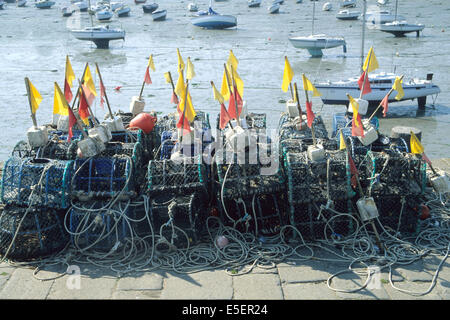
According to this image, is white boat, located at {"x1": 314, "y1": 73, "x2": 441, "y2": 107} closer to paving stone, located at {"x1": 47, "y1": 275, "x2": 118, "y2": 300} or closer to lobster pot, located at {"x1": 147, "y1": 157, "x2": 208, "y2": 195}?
lobster pot, located at {"x1": 147, "y1": 157, "x2": 208, "y2": 195}

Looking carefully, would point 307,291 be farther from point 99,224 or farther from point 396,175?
point 99,224

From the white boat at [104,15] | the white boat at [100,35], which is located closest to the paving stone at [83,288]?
the white boat at [100,35]

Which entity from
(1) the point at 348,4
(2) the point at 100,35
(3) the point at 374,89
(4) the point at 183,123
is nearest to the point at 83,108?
(4) the point at 183,123

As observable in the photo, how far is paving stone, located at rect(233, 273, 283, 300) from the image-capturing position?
19.6 feet

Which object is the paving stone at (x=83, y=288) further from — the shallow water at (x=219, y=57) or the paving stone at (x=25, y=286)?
the shallow water at (x=219, y=57)

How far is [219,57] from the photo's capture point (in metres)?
31.9

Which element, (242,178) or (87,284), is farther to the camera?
(242,178)

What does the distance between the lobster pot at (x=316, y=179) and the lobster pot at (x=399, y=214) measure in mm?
575

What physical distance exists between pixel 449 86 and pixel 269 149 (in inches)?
756

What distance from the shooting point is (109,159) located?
23.8ft

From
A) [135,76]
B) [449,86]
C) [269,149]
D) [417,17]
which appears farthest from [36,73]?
[417,17]

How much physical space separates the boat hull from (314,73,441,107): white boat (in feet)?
88.6
